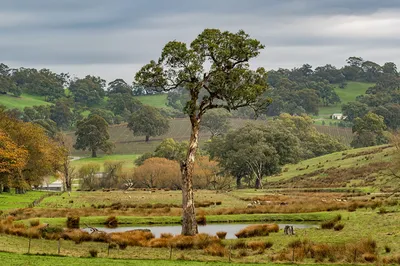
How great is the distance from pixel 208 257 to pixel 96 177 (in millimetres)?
101031

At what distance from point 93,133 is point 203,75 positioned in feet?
439

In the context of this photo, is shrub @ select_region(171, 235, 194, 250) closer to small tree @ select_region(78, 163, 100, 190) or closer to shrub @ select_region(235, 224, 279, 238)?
shrub @ select_region(235, 224, 279, 238)

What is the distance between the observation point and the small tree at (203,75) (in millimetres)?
39750

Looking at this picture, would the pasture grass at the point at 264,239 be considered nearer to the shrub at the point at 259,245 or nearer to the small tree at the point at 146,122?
the shrub at the point at 259,245

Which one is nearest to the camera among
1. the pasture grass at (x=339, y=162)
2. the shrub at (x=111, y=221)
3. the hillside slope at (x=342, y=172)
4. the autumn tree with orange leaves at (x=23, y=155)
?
the shrub at (x=111, y=221)

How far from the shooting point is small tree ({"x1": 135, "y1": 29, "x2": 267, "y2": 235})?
39.8 meters

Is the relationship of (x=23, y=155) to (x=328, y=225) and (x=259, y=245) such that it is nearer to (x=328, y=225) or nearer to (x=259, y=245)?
(x=328, y=225)

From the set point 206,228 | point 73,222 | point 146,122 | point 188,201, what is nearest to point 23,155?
point 73,222

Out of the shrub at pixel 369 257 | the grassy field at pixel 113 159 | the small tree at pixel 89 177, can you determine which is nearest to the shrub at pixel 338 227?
the shrub at pixel 369 257

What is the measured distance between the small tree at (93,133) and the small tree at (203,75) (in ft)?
429

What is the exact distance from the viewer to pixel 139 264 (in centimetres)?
2833

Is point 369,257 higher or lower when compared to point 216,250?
higher

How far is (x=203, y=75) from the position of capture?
134 ft

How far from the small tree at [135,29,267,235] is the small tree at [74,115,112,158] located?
130722mm
